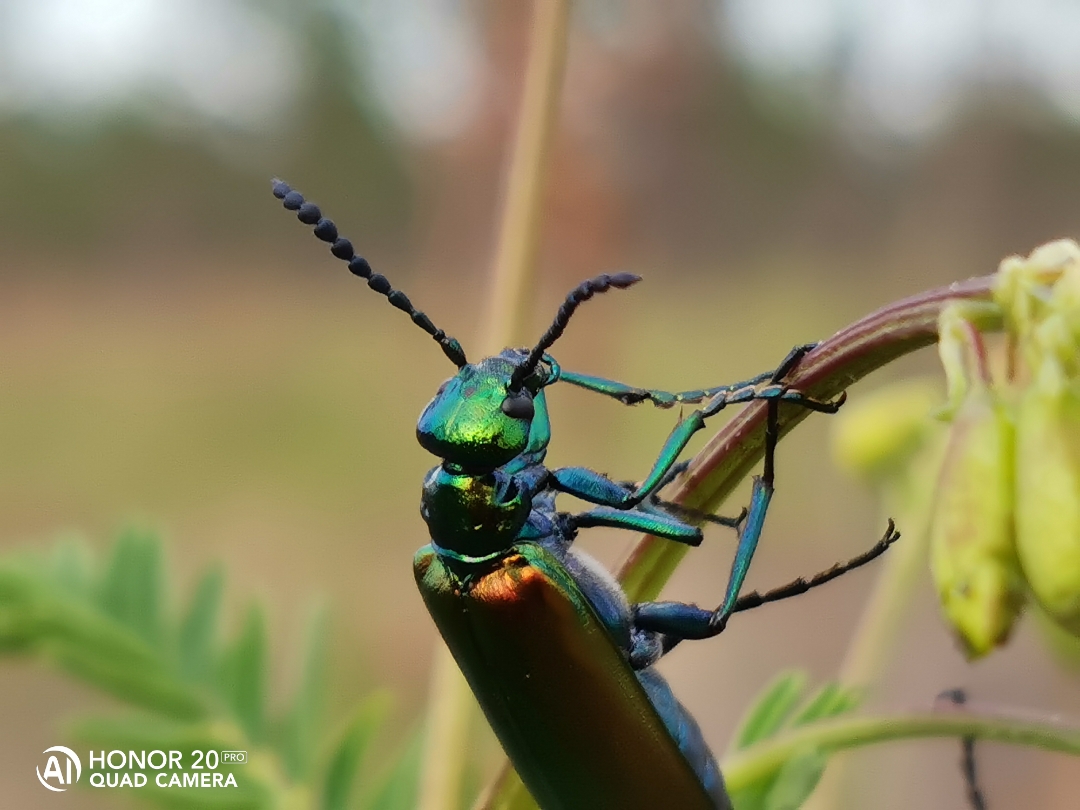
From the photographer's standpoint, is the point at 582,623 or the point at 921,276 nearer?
the point at 582,623

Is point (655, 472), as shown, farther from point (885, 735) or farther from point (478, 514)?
point (885, 735)

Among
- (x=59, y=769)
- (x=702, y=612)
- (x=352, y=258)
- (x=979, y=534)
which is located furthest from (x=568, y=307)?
(x=59, y=769)

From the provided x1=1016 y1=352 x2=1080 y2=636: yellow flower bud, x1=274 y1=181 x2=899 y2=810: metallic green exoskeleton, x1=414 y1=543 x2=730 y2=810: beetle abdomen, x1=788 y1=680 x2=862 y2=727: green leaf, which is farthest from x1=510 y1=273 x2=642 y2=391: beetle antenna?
x1=788 y1=680 x2=862 y2=727: green leaf

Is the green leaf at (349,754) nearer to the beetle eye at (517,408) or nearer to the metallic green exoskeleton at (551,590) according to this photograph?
the metallic green exoskeleton at (551,590)

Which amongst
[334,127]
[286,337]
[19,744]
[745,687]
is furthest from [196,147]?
[745,687]

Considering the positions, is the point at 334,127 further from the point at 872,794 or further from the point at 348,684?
the point at 872,794

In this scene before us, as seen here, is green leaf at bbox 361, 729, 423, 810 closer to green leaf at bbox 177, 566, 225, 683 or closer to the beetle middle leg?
green leaf at bbox 177, 566, 225, 683
